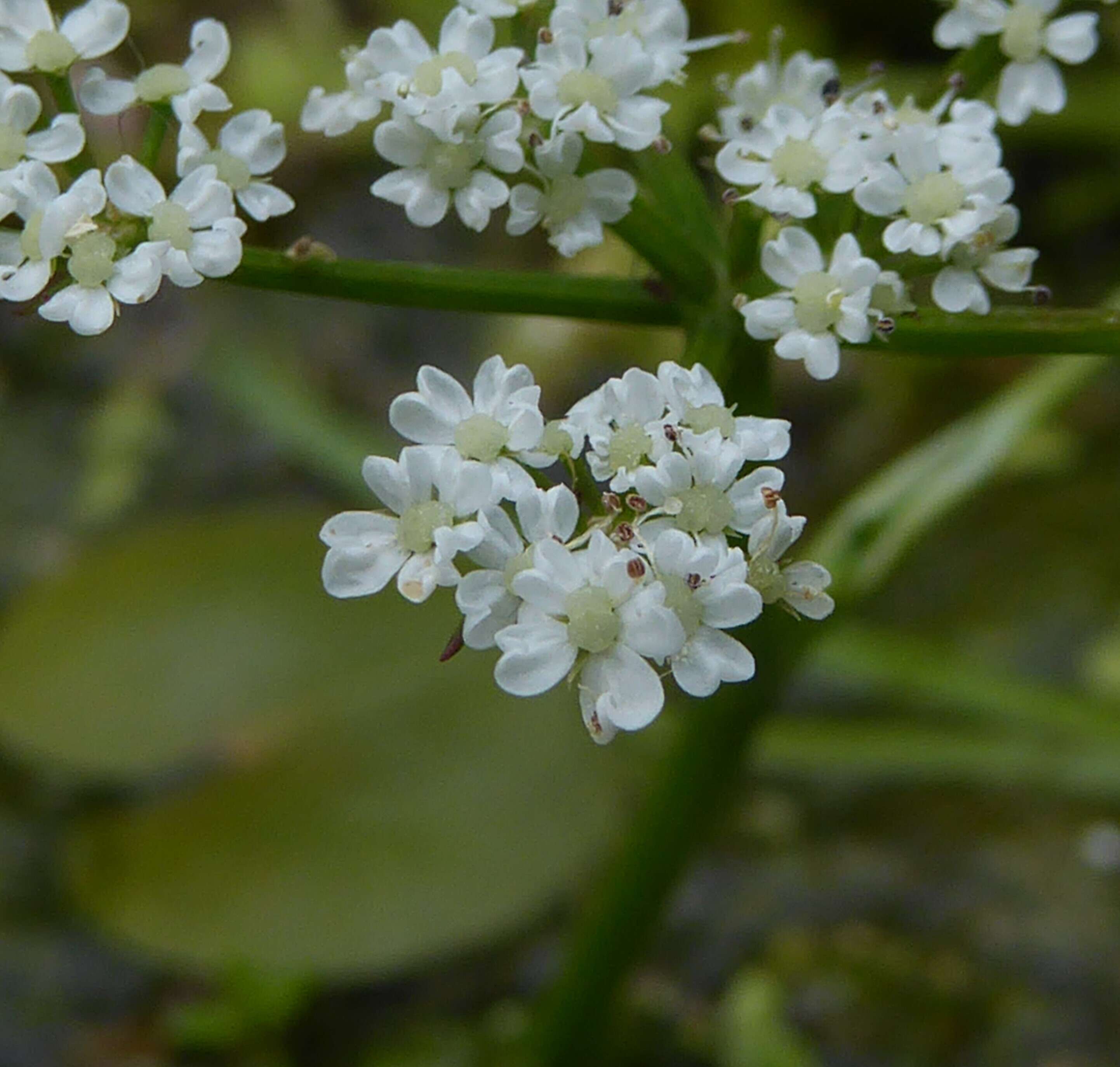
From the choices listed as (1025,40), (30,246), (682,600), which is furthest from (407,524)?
(1025,40)

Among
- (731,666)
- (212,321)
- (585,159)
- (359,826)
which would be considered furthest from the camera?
(212,321)

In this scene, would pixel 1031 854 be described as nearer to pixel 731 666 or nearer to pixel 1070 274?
pixel 1070 274

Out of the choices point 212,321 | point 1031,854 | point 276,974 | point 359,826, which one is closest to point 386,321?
point 212,321

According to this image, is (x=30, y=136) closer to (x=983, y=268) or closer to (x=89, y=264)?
(x=89, y=264)

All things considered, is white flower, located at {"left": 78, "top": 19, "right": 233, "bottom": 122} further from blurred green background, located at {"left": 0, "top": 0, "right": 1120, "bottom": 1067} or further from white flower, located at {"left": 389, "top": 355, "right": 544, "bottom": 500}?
blurred green background, located at {"left": 0, "top": 0, "right": 1120, "bottom": 1067}

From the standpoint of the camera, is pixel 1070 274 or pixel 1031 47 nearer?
pixel 1031 47

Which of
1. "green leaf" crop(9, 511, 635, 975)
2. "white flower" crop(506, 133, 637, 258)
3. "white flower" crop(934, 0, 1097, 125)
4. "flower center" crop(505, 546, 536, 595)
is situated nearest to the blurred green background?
"green leaf" crop(9, 511, 635, 975)

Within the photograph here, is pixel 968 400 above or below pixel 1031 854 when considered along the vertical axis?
above
